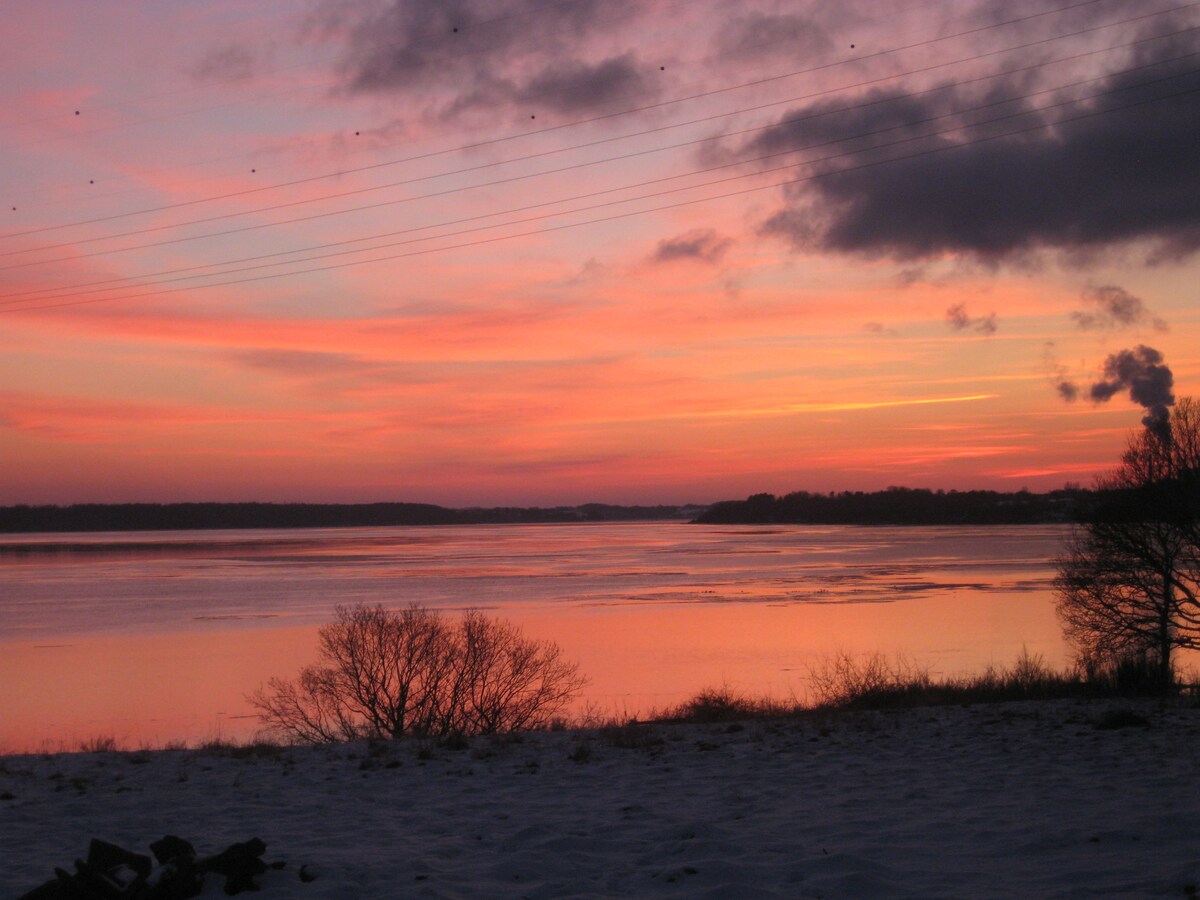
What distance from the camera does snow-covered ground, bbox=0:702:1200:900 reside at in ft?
22.7

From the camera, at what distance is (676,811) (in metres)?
9.13

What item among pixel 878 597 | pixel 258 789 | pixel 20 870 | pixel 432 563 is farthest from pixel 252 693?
pixel 432 563

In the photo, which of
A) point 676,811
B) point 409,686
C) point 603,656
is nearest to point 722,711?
point 676,811

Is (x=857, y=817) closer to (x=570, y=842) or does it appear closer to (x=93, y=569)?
(x=570, y=842)

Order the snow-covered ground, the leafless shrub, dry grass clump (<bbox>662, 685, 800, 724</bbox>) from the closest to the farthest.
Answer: the snow-covered ground → dry grass clump (<bbox>662, 685, 800, 724</bbox>) → the leafless shrub

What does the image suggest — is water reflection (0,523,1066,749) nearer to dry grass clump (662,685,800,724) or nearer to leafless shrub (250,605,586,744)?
leafless shrub (250,605,586,744)

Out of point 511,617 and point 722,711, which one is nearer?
point 722,711

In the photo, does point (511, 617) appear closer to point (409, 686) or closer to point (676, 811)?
point (409, 686)

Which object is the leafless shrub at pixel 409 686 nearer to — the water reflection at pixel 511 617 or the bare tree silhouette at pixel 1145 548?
the water reflection at pixel 511 617

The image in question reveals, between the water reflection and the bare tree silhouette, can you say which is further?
the water reflection

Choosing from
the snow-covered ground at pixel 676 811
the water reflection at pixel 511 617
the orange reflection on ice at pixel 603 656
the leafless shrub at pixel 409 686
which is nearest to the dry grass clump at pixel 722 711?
the orange reflection on ice at pixel 603 656

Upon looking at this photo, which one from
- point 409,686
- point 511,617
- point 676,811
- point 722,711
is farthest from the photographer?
point 511,617

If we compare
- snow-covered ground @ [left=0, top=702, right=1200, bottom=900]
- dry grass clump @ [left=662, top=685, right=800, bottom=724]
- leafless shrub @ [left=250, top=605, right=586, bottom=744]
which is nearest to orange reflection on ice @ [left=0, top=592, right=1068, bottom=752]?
leafless shrub @ [left=250, top=605, right=586, bottom=744]

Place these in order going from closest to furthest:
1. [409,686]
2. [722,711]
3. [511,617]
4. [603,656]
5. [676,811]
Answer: [676,811], [722,711], [409,686], [603,656], [511,617]
